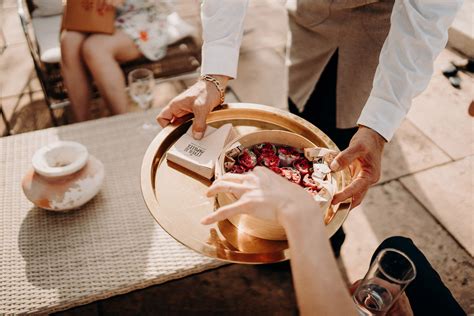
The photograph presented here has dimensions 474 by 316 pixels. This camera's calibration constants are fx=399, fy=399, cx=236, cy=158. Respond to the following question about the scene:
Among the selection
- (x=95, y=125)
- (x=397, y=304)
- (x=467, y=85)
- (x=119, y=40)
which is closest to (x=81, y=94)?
(x=119, y=40)

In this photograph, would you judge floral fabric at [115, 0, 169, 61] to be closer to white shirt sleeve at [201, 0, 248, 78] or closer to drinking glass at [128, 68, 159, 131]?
drinking glass at [128, 68, 159, 131]

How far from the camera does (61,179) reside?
4.16 feet

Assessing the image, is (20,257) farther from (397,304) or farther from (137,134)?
(397,304)

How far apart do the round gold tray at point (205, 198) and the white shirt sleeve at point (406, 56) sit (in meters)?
0.17

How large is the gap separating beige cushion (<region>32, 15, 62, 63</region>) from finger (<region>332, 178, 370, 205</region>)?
5.77 ft

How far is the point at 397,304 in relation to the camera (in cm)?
111

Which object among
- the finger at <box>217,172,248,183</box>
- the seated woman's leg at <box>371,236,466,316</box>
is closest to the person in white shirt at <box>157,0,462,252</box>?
the finger at <box>217,172,248,183</box>

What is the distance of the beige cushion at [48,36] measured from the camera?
210 centimetres

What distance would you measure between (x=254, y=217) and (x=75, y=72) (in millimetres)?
1671

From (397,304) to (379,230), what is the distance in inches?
34.5

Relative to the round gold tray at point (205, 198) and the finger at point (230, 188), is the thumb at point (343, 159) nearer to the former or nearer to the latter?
the round gold tray at point (205, 198)

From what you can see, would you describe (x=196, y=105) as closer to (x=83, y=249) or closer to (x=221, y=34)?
(x=221, y=34)

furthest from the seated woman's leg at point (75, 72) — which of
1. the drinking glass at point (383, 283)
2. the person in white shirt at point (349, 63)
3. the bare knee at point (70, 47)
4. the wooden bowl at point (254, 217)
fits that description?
the drinking glass at point (383, 283)

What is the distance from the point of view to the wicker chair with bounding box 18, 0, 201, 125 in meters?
2.17
